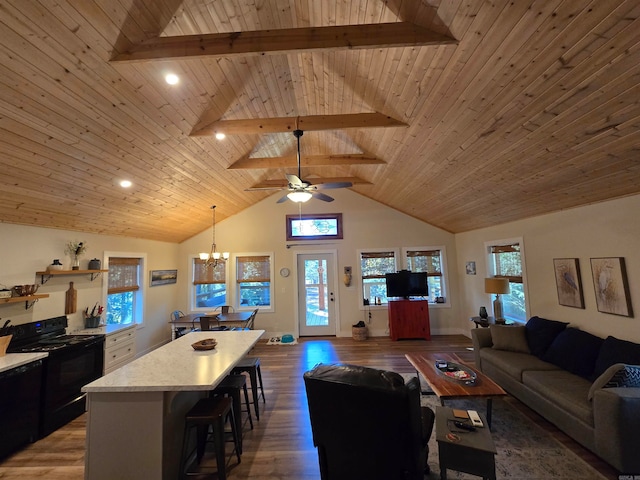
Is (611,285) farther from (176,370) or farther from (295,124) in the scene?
(176,370)

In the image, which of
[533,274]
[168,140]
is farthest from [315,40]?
[533,274]

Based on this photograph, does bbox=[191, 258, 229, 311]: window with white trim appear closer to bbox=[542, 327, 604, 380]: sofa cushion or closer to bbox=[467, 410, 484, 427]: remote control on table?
bbox=[467, 410, 484, 427]: remote control on table

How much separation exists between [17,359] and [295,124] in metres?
3.90

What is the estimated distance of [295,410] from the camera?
3326mm

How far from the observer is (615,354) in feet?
8.66

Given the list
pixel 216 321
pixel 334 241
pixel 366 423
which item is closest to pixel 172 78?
pixel 366 423

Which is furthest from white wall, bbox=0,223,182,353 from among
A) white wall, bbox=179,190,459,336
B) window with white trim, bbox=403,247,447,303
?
window with white trim, bbox=403,247,447,303

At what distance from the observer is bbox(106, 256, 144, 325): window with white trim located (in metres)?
4.93

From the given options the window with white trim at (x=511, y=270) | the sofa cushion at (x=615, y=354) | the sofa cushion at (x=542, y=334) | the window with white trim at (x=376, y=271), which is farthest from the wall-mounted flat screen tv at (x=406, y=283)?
the sofa cushion at (x=615, y=354)

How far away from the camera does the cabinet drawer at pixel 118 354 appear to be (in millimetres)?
3875

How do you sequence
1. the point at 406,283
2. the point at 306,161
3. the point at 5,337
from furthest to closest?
the point at 406,283
the point at 306,161
the point at 5,337

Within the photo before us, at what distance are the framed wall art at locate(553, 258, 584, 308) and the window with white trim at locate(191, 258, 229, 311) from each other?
651cm

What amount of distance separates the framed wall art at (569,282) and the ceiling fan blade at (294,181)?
3.72 metres

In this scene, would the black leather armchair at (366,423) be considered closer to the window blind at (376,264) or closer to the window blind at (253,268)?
the window blind at (376,264)
